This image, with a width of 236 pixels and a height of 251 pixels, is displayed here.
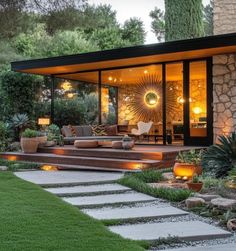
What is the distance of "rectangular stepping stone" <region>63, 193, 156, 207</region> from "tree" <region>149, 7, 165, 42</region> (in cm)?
2887

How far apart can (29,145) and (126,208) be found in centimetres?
657

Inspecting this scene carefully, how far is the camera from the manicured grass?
6.60 metres

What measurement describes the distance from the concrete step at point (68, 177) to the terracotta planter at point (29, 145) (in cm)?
241

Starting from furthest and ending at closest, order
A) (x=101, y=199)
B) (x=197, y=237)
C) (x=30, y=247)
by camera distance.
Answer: (x=101, y=199) → (x=197, y=237) → (x=30, y=247)

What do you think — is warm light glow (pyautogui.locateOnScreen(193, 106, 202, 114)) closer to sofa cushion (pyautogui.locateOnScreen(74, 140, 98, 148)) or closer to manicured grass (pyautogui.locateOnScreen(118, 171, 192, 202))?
sofa cushion (pyautogui.locateOnScreen(74, 140, 98, 148))

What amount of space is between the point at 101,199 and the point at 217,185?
6.55 ft

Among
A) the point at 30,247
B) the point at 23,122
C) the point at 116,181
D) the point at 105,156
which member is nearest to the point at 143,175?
the point at 116,181

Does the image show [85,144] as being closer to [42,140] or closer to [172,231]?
[42,140]

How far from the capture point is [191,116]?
12625mm

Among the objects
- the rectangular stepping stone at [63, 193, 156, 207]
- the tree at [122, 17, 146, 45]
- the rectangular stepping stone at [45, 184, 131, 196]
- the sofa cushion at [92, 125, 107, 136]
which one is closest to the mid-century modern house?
the sofa cushion at [92, 125, 107, 136]

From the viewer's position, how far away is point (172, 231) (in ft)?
16.2

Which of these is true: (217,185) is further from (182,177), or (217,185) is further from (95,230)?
(95,230)

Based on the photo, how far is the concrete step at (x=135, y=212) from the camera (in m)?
5.60

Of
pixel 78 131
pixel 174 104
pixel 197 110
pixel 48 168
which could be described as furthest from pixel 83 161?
pixel 174 104
